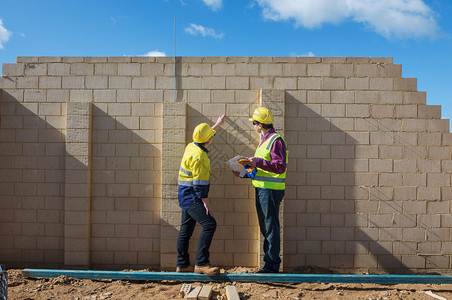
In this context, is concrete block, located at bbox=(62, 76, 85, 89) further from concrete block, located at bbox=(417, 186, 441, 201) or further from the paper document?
concrete block, located at bbox=(417, 186, 441, 201)

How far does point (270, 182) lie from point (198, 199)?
0.94 m

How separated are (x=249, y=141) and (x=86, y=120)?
2.50 metres

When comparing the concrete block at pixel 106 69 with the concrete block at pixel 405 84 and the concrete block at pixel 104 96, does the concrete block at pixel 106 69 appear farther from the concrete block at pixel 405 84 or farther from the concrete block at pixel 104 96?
the concrete block at pixel 405 84

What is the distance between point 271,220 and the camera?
4426 millimetres

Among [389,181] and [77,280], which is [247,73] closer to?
[389,181]

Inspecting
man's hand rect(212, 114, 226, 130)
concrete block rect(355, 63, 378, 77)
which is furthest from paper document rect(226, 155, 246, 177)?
concrete block rect(355, 63, 378, 77)

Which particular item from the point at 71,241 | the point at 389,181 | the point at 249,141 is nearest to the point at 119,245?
the point at 71,241

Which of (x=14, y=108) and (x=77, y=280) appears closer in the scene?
(x=77, y=280)

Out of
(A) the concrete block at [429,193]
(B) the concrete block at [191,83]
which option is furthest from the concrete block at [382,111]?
(B) the concrete block at [191,83]

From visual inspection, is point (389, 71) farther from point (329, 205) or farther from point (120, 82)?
point (120, 82)

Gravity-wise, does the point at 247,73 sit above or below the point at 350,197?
above

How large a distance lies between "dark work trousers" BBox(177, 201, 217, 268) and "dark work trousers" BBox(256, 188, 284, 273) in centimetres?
66

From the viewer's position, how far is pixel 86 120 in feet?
17.3

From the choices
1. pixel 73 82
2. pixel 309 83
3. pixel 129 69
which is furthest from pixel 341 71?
pixel 73 82
